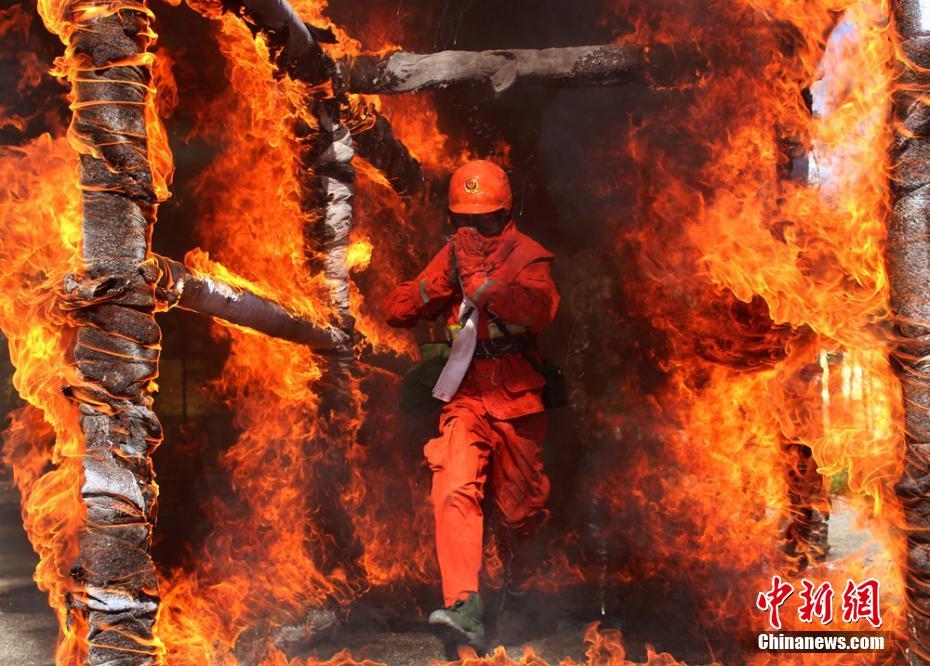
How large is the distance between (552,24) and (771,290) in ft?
11.7

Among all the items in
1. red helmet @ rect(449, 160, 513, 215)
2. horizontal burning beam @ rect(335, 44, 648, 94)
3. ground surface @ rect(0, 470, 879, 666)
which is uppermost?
horizontal burning beam @ rect(335, 44, 648, 94)

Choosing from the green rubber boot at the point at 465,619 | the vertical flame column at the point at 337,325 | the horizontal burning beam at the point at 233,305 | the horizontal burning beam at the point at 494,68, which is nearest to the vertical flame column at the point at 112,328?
the horizontal burning beam at the point at 233,305

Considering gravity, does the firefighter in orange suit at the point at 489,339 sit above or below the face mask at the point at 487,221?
below

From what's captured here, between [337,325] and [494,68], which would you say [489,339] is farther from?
[494,68]

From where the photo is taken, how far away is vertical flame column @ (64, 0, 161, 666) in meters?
3.26

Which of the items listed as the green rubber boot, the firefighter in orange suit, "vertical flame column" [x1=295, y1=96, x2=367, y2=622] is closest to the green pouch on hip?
the firefighter in orange suit

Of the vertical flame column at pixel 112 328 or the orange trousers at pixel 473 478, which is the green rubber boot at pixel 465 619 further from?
the vertical flame column at pixel 112 328

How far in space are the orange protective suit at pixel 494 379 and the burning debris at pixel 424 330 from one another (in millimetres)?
561

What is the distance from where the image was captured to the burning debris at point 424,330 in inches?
133

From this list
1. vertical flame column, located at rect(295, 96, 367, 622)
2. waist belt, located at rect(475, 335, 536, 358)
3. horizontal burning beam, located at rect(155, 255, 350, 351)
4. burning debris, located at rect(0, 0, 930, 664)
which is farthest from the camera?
vertical flame column, located at rect(295, 96, 367, 622)

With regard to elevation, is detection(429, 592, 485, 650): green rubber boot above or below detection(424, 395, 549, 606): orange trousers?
below

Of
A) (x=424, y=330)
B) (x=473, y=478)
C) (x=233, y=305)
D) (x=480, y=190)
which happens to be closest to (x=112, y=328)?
(x=233, y=305)

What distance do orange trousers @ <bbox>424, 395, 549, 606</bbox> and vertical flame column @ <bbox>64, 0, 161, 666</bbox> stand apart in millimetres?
1870

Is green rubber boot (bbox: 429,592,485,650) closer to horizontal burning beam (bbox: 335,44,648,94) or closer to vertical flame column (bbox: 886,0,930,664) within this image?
vertical flame column (bbox: 886,0,930,664)
